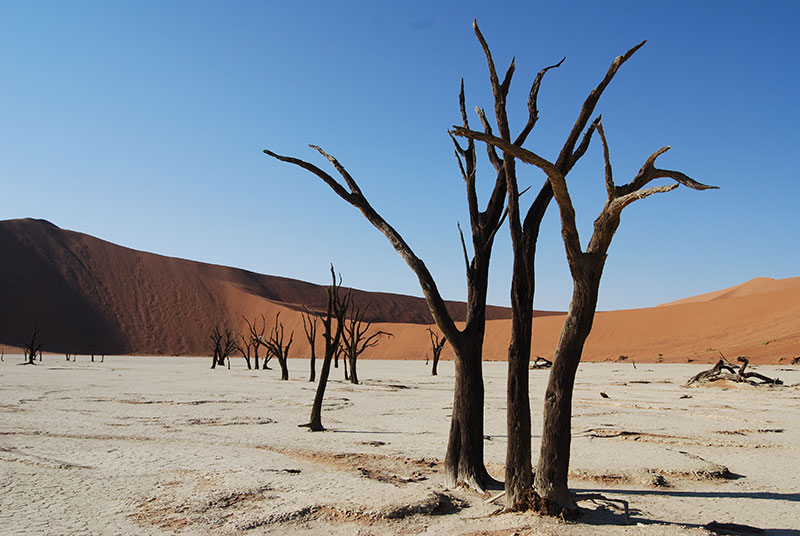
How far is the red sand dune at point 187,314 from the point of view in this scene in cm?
4438

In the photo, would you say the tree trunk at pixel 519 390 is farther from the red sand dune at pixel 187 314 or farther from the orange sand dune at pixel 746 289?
the orange sand dune at pixel 746 289

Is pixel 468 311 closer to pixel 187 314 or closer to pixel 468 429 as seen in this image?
pixel 468 429

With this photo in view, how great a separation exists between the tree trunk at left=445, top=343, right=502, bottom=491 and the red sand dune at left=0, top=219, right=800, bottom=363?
108ft

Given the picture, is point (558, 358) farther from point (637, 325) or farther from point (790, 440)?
point (637, 325)

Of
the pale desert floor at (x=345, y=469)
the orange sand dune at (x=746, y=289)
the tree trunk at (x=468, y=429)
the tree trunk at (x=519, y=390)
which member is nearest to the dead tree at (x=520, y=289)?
the tree trunk at (x=519, y=390)

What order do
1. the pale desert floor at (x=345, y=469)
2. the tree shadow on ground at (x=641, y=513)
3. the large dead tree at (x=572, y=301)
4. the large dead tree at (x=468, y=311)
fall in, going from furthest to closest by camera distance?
the large dead tree at (x=468, y=311)
the pale desert floor at (x=345, y=469)
the tree shadow on ground at (x=641, y=513)
the large dead tree at (x=572, y=301)

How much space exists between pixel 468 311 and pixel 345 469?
7.73ft

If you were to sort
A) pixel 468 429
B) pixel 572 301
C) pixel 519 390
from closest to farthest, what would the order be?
pixel 572 301 → pixel 519 390 → pixel 468 429

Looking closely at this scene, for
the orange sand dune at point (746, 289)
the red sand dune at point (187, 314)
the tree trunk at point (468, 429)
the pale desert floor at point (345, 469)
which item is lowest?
the pale desert floor at point (345, 469)

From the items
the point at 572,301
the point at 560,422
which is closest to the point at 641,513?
the point at 560,422

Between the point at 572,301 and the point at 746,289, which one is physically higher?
the point at 746,289

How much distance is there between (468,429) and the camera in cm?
589

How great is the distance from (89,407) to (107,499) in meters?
8.25

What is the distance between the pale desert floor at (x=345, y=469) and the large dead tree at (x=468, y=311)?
14.6 inches
